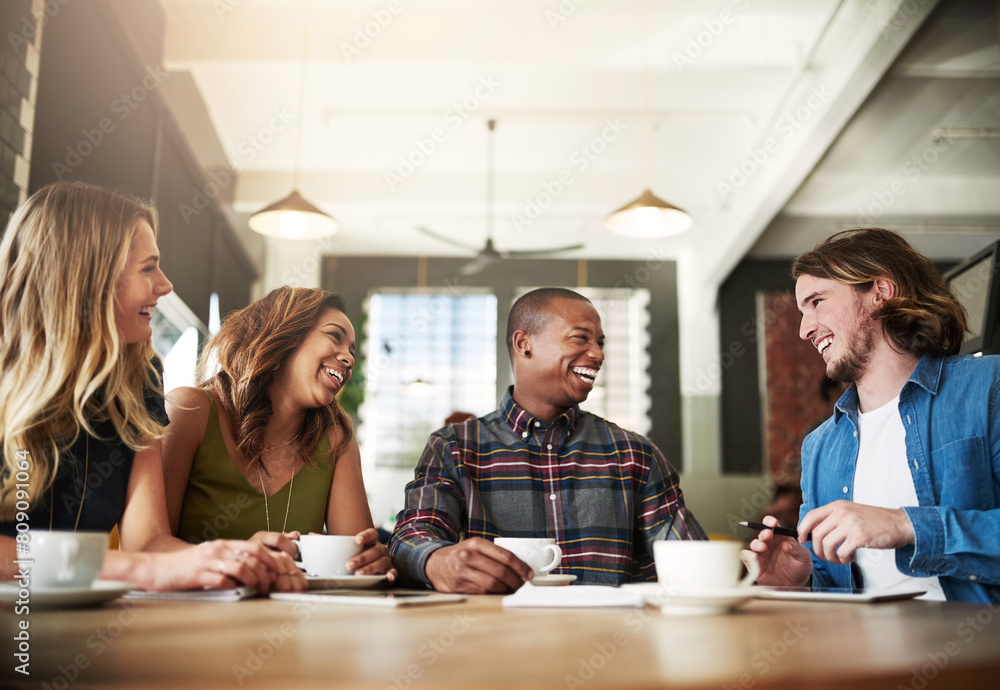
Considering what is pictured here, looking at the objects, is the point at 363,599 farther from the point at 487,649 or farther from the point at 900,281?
the point at 900,281

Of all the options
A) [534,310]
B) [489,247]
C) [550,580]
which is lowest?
[550,580]

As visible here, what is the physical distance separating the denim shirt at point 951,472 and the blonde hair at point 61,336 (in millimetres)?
1191

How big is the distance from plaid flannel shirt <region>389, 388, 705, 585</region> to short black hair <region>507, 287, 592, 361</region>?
261mm

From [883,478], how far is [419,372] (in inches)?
266

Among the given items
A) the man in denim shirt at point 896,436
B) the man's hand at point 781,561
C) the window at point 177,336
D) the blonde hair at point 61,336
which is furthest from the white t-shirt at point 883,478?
the window at point 177,336

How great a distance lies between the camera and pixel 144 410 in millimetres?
1102

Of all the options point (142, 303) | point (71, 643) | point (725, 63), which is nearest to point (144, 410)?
point (142, 303)

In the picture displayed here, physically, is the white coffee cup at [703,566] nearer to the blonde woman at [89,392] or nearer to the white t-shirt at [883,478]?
the blonde woman at [89,392]

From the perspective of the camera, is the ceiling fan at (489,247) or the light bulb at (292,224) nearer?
the light bulb at (292,224)

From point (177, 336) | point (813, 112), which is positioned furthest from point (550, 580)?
point (177, 336)

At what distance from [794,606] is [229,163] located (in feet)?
20.6

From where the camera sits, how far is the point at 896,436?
1.62m

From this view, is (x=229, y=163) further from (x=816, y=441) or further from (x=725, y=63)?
(x=816, y=441)

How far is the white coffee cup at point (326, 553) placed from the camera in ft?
3.61
